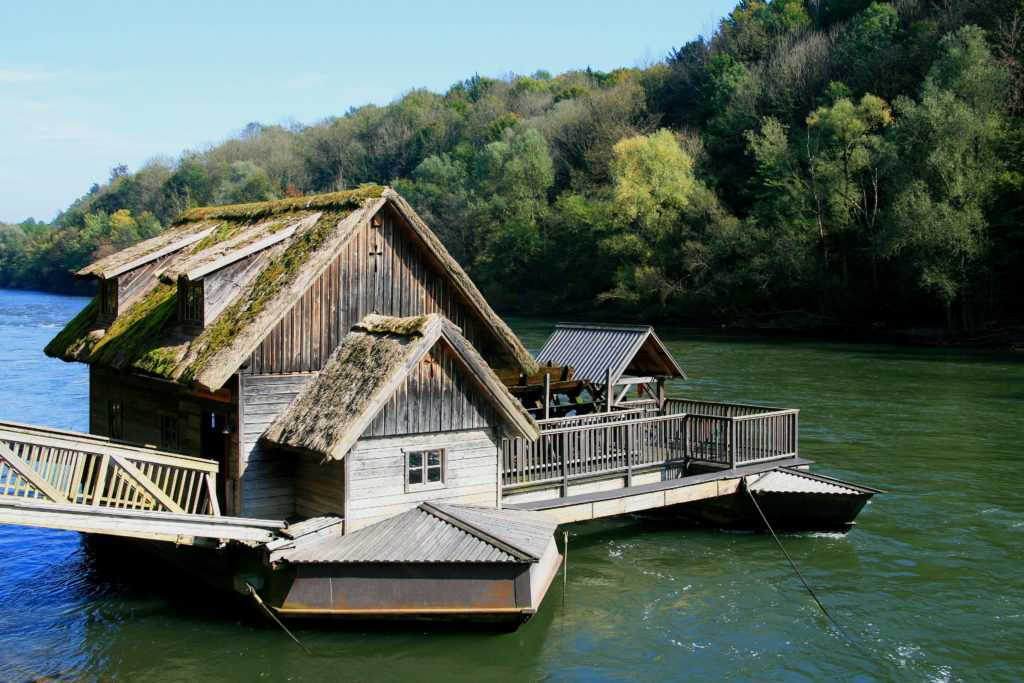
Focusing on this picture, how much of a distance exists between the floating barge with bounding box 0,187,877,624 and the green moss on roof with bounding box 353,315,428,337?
42mm

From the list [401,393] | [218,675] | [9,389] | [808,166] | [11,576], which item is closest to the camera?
[218,675]

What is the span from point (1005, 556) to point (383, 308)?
14.2 metres

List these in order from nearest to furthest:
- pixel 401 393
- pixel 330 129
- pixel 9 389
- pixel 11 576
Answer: pixel 401 393
pixel 11 576
pixel 9 389
pixel 330 129

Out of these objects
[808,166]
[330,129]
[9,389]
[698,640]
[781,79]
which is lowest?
[698,640]

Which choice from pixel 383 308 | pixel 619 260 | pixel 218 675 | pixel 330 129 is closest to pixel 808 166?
pixel 619 260

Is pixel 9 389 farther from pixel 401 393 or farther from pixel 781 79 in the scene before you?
pixel 781 79

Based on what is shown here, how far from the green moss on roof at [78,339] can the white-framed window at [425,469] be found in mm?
8435

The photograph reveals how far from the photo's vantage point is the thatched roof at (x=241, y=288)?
16.3 meters

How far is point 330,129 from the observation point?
160m

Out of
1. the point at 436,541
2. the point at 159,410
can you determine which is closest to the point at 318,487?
the point at 436,541

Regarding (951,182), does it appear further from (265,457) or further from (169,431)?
(265,457)

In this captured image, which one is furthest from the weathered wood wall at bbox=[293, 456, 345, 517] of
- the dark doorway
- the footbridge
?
the dark doorway

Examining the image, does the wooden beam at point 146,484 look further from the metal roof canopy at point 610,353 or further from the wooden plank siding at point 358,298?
the metal roof canopy at point 610,353

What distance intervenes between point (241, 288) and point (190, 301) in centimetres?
103
